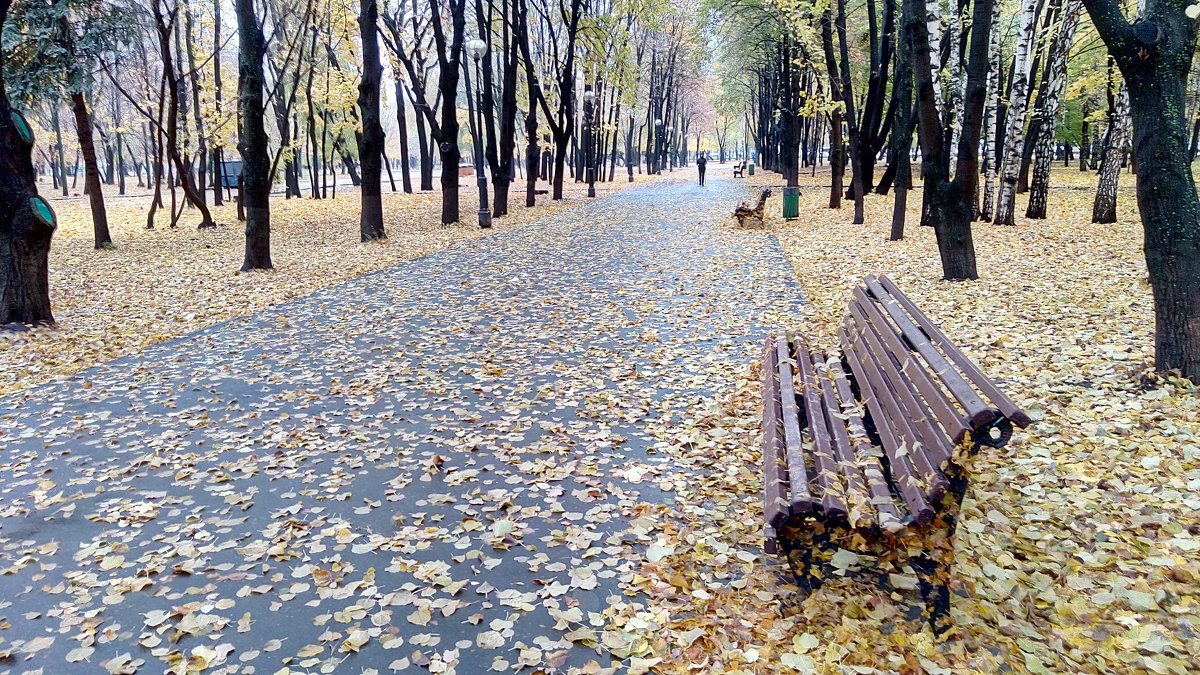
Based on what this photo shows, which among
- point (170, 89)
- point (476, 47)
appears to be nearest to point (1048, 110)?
point (476, 47)

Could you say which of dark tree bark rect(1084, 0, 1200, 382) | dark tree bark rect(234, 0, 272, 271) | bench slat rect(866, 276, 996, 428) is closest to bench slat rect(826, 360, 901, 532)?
bench slat rect(866, 276, 996, 428)

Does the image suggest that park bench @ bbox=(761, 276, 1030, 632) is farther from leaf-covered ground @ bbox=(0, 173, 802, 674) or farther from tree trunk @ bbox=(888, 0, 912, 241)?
tree trunk @ bbox=(888, 0, 912, 241)

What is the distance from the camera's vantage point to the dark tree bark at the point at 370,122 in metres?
14.5

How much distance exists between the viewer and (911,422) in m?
3.23

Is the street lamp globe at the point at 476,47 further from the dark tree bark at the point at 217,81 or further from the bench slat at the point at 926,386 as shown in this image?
the bench slat at the point at 926,386

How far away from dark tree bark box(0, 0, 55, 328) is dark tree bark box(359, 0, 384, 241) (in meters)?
7.14

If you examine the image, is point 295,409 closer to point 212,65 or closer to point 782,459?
point 782,459

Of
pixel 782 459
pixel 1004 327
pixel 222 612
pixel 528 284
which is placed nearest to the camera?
pixel 222 612

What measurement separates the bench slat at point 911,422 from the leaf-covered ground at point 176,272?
6.90m

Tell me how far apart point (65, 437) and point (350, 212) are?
19817 millimetres

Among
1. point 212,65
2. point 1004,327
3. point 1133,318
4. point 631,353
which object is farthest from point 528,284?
point 212,65

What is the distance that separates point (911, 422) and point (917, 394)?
256mm

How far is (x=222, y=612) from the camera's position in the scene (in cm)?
315

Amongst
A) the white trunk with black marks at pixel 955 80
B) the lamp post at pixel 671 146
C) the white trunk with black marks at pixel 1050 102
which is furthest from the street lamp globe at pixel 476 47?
the lamp post at pixel 671 146
